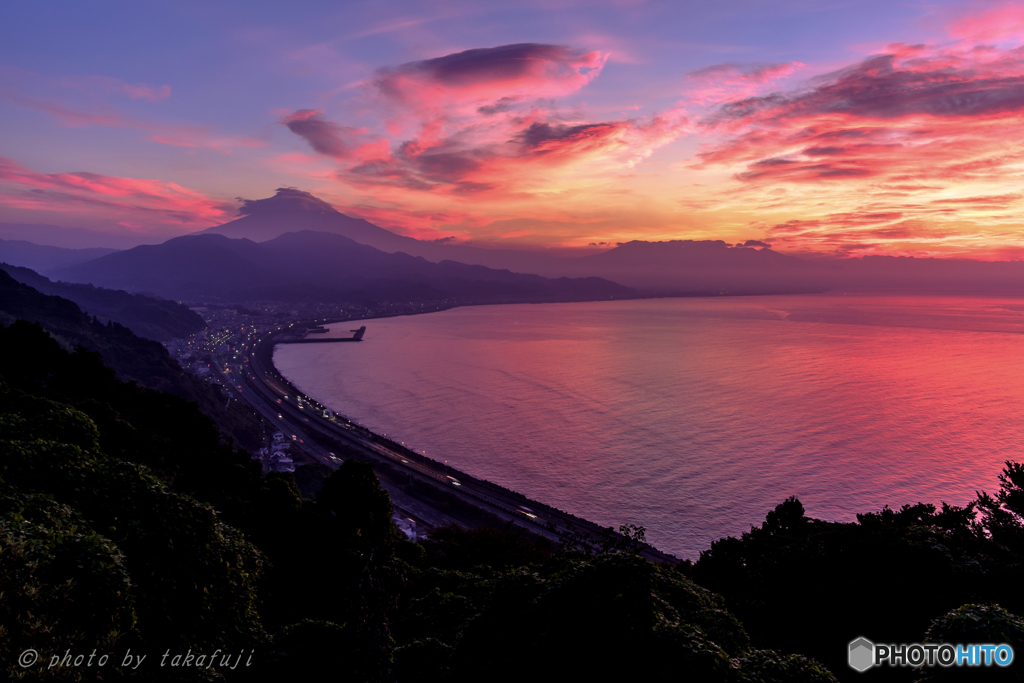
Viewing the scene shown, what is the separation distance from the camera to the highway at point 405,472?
46.8 metres

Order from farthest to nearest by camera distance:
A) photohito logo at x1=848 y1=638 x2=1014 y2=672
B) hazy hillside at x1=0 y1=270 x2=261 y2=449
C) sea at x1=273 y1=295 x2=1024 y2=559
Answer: hazy hillside at x1=0 y1=270 x2=261 y2=449
sea at x1=273 y1=295 x2=1024 y2=559
photohito logo at x1=848 y1=638 x2=1014 y2=672

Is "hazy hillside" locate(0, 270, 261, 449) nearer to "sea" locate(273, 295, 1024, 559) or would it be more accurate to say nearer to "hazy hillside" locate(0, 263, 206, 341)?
"sea" locate(273, 295, 1024, 559)

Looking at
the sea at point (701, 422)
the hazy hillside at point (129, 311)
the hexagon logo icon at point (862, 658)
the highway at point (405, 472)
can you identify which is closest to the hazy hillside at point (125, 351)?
the highway at point (405, 472)

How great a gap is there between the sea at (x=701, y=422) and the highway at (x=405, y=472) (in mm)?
3526

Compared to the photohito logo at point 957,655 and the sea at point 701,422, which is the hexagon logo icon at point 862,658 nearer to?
the photohito logo at point 957,655

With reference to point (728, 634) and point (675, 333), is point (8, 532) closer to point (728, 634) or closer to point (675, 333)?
point (728, 634)

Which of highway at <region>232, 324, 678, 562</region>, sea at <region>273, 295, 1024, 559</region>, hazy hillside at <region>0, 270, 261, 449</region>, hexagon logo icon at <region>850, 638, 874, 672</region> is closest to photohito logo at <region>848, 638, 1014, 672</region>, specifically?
hexagon logo icon at <region>850, 638, 874, 672</region>

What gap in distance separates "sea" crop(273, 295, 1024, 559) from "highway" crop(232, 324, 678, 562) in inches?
139

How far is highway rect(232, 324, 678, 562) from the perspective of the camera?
4675 cm

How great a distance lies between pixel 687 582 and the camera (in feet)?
48.5

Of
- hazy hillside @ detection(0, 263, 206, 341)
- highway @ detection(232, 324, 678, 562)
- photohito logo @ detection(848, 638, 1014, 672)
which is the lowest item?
highway @ detection(232, 324, 678, 562)

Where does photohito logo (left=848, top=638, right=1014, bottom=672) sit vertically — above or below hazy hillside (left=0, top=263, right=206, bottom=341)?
below

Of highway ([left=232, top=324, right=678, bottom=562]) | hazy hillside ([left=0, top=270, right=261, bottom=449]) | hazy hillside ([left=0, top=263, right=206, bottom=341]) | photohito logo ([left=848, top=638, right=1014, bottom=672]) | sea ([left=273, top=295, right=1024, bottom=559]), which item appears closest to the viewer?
photohito logo ([left=848, top=638, right=1014, bottom=672])

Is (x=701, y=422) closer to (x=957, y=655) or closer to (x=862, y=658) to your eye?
(x=862, y=658)
